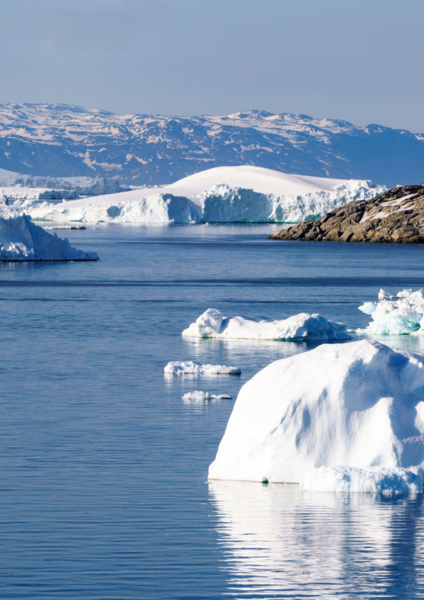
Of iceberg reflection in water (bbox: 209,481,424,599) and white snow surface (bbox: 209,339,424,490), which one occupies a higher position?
white snow surface (bbox: 209,339,424,490)

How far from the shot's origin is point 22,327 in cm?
3106

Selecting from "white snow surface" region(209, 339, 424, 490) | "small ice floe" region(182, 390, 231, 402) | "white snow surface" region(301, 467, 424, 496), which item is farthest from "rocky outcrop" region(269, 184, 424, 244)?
"white snow surface" region(301, 467, 424, 496)

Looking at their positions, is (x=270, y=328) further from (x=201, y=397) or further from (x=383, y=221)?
(x=383, y=221)

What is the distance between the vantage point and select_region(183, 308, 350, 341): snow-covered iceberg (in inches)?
1057

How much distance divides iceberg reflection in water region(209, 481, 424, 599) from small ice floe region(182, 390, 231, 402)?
229 inches

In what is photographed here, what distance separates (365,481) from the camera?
37.2 feet

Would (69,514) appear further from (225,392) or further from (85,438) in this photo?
(225,392)

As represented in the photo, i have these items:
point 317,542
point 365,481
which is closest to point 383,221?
point 365,481

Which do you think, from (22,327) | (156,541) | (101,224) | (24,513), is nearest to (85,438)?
(24,513)

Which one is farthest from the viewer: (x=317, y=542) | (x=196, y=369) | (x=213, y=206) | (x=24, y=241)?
(x=213, y=206)

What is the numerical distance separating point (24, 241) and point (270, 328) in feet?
112

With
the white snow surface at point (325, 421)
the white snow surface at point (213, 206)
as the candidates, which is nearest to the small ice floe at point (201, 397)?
the white snow surface at point (325, 421)

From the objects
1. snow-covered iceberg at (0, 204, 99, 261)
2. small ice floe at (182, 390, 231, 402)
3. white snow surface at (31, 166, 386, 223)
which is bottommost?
small ice floe at (182, 390, 231, 402)

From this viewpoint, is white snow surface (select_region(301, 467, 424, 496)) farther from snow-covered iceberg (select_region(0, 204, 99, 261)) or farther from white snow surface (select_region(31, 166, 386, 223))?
white snow surface (select_region(31, 166, 386, 223))
